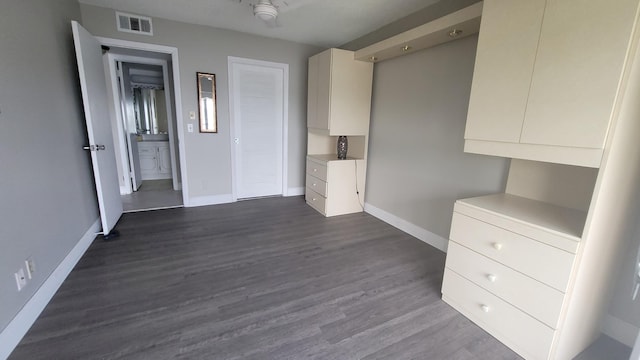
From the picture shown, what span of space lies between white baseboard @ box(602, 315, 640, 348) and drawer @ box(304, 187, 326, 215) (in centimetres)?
284

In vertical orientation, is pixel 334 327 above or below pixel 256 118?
below

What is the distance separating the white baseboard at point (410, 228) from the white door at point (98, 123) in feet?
10.8

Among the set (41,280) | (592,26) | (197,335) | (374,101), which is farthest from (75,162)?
(592,26)

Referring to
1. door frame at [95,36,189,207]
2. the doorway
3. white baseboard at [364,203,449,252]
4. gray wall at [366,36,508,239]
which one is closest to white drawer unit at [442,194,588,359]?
gray wall at [366,36,508,239]

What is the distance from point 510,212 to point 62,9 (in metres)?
4.25

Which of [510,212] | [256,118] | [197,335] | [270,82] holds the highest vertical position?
[270,82]

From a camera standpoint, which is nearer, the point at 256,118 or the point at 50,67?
the point at 50,67

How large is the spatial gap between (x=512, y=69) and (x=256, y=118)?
3513 mm

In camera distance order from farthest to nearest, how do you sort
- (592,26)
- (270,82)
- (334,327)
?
(270,82), (334,327), (592,26)

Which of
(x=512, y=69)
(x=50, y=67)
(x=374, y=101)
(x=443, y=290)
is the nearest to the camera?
(x=512, y=69)

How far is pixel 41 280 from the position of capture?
1881 millimetres

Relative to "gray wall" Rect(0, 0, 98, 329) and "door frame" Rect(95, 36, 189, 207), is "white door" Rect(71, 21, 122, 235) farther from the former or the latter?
"door frame" Rect(95, 36, 189, 207)

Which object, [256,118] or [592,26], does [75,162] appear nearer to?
[256,118]

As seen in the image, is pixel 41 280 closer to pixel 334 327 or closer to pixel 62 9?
pixel 334 327
